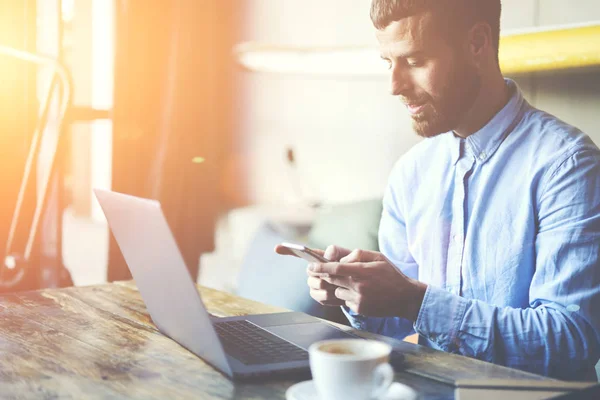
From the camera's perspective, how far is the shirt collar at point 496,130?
1.36m

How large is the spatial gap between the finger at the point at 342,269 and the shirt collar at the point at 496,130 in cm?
46

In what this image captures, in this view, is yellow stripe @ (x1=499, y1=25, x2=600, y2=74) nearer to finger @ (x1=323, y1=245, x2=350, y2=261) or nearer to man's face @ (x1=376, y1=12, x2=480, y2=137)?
man's face @ (x1=376, y1=12, x2=480, y2=137)

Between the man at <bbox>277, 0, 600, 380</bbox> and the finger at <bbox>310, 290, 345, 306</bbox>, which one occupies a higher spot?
the man at <bbox>277, 0, 600, 380</bbox>

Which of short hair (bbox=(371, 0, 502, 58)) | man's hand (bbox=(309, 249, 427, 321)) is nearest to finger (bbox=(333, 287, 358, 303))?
man's hand (bbox=(309, 249, 427, 321))

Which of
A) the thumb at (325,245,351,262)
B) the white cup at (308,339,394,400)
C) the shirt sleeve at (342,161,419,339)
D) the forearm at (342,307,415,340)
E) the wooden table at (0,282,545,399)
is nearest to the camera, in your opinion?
the white cup at (308,339,394,400)

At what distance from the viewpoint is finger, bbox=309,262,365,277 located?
40.9 inches

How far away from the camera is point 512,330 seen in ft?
3.60

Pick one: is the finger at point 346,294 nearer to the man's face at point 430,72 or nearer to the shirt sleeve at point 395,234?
the shirt sleeve at point 395,234

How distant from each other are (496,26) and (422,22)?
0.65ft

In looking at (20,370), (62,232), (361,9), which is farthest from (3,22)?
(20,370)

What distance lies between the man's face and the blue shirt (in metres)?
0.07

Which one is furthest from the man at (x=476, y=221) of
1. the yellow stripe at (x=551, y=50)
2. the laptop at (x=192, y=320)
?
the yellow stripe at (x=551, y=50)

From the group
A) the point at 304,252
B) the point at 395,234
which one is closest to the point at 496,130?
the point at 395,234

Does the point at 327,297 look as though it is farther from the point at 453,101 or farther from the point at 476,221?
the point at 453,101
